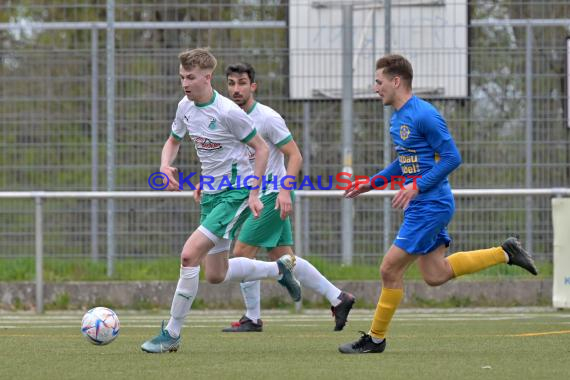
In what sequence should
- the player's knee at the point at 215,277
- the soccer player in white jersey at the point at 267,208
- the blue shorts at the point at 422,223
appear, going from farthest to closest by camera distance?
the soccer player in white jersey at the point at 267,208 < the player's knee at the point at 215,277 < the blue shorts at the point at 422,223

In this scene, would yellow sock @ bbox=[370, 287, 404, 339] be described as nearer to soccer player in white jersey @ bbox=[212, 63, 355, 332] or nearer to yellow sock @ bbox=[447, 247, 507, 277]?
yellow sock @ bbox=[447, 247, 507, 277]

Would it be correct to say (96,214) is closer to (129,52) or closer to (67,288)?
(67,288)

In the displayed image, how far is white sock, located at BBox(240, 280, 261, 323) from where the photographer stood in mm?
10445

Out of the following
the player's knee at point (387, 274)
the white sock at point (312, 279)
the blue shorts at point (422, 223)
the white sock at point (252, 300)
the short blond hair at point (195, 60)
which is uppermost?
the short blond hair at point (195, 60)

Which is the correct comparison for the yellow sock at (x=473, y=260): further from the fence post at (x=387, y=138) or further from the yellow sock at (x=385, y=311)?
the fence post at (x=387, y=138)

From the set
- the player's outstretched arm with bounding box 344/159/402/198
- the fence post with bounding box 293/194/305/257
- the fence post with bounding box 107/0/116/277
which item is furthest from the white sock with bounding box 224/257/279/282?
the fence post with bounding box 107/0/116/277

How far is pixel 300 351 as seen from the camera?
27.1 ft

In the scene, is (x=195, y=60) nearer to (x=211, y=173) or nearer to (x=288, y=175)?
(x=211, y=173)

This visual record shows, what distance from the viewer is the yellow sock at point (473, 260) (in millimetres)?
8781

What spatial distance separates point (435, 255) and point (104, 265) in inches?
235

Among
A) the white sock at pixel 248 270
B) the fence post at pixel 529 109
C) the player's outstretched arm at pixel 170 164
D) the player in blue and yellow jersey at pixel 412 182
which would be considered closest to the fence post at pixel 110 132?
the white sock at pixel 248 270

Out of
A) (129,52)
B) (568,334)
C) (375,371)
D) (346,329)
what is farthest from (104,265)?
(375,371)

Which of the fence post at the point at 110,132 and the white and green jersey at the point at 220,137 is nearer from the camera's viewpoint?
the white and green jersey at the point at 220,137

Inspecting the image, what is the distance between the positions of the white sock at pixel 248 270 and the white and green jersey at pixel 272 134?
679 mm
